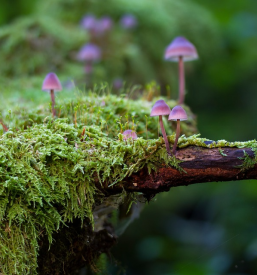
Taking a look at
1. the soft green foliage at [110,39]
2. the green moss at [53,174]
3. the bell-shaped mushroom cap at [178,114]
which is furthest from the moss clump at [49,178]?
the soft green foliage at [110,39]

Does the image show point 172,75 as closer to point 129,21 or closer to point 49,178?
point 129,21

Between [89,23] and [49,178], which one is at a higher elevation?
[89,23]

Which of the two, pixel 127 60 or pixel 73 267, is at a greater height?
pixel 127 60

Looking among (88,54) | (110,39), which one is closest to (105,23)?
(110,39)

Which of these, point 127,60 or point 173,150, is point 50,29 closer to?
point 127,60

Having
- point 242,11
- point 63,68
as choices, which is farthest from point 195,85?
point 63,68
